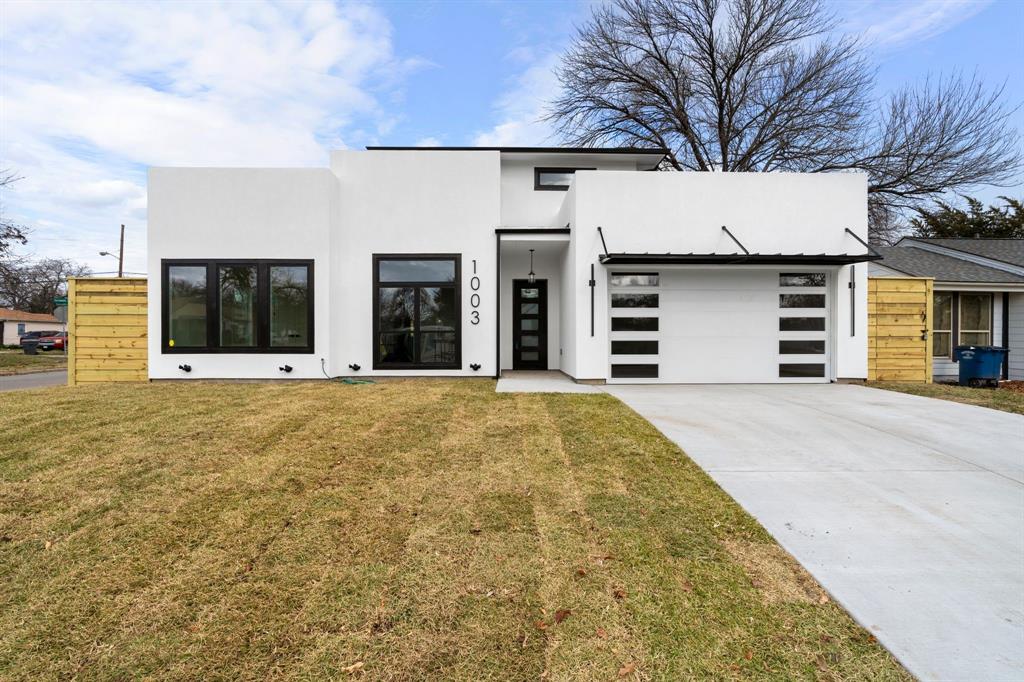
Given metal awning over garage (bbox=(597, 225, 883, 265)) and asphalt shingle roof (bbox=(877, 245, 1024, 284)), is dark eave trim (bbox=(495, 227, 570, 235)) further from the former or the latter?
asphalt shingle roof (bbox=(877, 245, 1024, 284))

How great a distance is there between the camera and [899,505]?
344 cm

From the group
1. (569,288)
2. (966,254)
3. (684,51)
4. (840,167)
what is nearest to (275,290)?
(569,288)

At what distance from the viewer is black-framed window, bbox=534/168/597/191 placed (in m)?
11.9

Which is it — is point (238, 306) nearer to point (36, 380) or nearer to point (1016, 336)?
point (36, 380)

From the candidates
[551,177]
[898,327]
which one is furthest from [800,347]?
[551,177]

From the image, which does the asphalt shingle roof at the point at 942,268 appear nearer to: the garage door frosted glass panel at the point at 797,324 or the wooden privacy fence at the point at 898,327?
the wooden privacy fence at the point at 898,327

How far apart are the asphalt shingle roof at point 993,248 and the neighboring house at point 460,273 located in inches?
350

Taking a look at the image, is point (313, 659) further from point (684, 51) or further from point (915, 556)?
point (684, 51)

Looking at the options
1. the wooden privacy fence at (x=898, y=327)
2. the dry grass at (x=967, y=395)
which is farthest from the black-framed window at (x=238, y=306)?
the wooden privacy fence at (x=898, y=327)

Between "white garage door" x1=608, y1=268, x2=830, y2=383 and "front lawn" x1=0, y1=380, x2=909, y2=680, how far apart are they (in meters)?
4.87

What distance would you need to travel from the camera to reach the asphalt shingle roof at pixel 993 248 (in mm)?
13811

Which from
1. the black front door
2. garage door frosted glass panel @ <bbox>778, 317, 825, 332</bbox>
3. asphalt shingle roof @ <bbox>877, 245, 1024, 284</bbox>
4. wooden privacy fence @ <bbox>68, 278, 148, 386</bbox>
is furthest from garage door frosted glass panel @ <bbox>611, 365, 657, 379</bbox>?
wooden privacy fence @ <bbox>68, 278, 148, 386</bbox>

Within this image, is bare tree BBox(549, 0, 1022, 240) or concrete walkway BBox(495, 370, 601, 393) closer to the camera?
concrete walkway BBox(495, 370, 601, 393)

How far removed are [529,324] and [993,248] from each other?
16.0m
